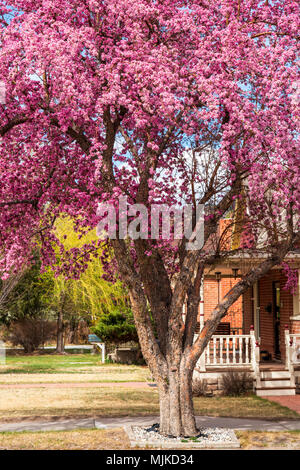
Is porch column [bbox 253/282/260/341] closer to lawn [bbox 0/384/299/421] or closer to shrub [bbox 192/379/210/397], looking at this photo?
lawn [bbox 0/384/299/421]

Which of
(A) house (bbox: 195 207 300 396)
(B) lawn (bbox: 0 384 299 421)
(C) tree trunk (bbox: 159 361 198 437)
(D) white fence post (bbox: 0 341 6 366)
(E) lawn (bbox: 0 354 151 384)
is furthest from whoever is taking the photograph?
(D) white fence post (bbox: 0 341 6 366)

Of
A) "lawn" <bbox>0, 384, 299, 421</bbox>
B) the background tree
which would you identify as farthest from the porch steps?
the background tree

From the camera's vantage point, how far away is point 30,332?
33031 millimetres

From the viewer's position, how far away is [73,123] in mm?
9312

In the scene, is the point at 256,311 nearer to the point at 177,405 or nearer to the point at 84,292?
the point at 84,292

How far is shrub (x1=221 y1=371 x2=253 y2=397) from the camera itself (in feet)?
48.6

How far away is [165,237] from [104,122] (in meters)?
2.12

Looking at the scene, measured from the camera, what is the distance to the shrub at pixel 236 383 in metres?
14.8

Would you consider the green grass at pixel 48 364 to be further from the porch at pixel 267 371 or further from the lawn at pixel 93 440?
the lawn at pixel 93 440

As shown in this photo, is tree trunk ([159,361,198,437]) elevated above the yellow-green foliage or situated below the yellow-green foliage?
below

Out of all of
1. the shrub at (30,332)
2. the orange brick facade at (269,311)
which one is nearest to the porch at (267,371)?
the orange brick facade at (269,311)

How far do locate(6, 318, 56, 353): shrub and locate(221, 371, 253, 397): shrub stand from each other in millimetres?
19460
